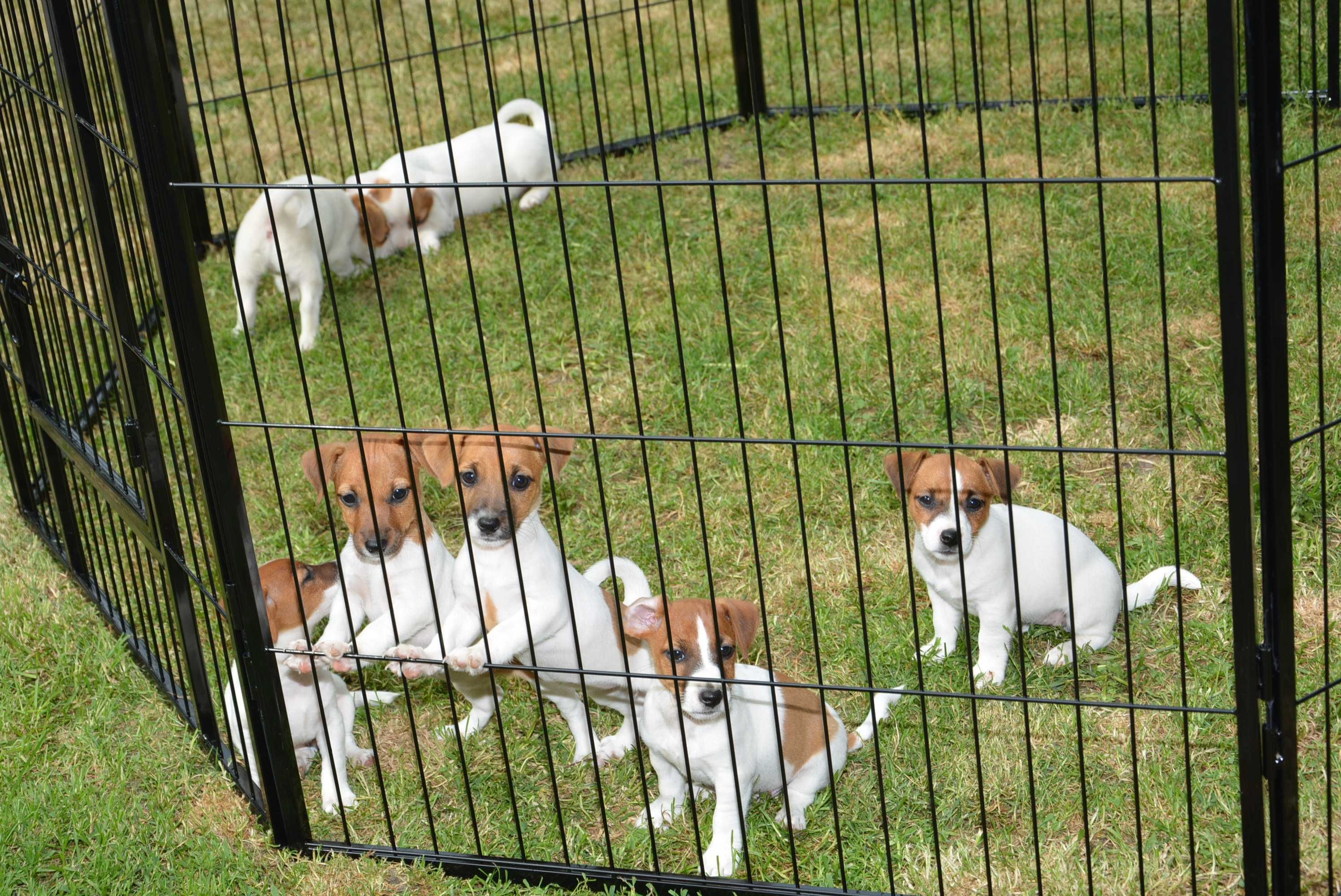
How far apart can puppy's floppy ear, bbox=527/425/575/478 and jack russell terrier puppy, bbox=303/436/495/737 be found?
0.31 meters

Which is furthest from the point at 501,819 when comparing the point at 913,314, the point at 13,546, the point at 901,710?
the point at 913,314

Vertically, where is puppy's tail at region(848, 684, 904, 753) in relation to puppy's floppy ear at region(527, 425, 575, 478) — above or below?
below

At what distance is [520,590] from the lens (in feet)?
10.5

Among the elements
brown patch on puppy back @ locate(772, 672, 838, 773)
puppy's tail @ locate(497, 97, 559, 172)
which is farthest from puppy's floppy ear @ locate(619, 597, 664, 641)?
puppy's tail @ locate(497, 97, 559, 172)

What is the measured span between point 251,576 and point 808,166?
438 centimetres

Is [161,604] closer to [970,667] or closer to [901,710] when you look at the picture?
[901,710]

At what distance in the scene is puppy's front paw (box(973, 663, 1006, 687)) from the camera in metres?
3.58

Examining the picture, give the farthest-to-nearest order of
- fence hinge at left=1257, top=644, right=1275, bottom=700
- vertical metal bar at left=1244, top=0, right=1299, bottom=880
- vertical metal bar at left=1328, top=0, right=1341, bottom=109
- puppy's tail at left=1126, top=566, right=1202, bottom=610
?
vertical metal bar at left=1328, top=0, right=1341, bottom=109, puppy's tail at left=1126, top=566, right=1202, bottom=610, fence hinge at left=1257, top=644, right=1275, bottom=700, vertical metal bar at left=1244, top=0, right=1299, bottom=880

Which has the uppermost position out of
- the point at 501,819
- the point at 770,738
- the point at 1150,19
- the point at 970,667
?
the point at 1150,19

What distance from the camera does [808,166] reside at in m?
6.88

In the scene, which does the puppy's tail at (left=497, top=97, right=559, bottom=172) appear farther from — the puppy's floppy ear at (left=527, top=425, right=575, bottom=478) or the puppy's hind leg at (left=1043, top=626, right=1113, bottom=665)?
the puppy's hind leg at (left=1043, top=626, right=1113, bottom=665)

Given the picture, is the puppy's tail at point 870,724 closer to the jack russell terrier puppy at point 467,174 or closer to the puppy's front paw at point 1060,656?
the puppy's front paw at point 1060,656

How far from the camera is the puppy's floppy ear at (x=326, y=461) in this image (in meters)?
3.49

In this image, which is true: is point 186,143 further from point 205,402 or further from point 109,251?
point 205,402
